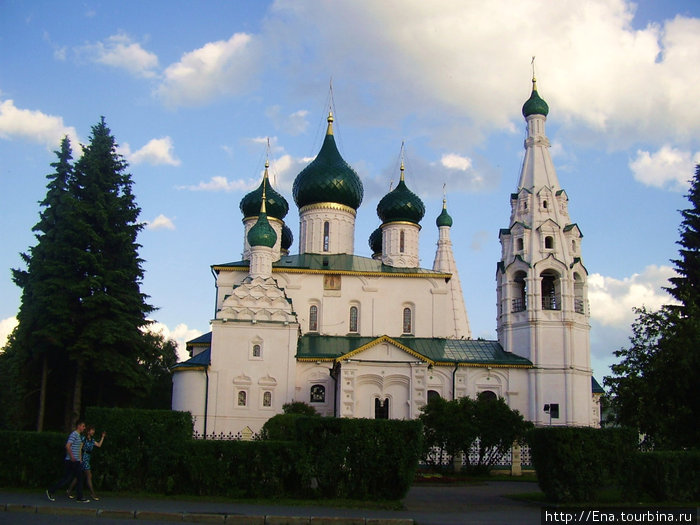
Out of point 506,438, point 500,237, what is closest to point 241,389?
point 506,438

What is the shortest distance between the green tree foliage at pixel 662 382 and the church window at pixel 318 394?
13.9m

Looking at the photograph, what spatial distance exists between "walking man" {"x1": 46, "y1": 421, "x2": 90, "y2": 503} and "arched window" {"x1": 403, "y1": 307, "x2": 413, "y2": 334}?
80.4 ft

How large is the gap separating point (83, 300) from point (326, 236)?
53.2ft

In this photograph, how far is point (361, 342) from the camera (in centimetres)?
3569

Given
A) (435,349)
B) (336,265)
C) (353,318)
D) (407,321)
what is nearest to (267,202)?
(336,265)

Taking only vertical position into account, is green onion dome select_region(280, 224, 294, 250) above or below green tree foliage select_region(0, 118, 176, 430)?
above

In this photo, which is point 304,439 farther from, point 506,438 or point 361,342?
point 361,342

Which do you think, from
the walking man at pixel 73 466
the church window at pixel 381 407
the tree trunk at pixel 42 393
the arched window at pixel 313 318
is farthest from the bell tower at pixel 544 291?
the walking man at pixel 73 466

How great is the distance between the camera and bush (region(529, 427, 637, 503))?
14.8m

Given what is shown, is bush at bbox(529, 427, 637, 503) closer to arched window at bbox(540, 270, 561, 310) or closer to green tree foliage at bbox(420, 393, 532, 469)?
green tree foliage at bbox(420, 393, 532, 469)

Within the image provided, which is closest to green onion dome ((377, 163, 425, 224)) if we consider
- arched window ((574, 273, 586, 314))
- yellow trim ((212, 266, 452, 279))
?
yellow trim ((212, 266, 452, 279))

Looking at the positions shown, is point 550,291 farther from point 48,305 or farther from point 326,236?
point 48,305

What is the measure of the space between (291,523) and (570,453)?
623cm

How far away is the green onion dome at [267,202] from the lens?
133 ft
